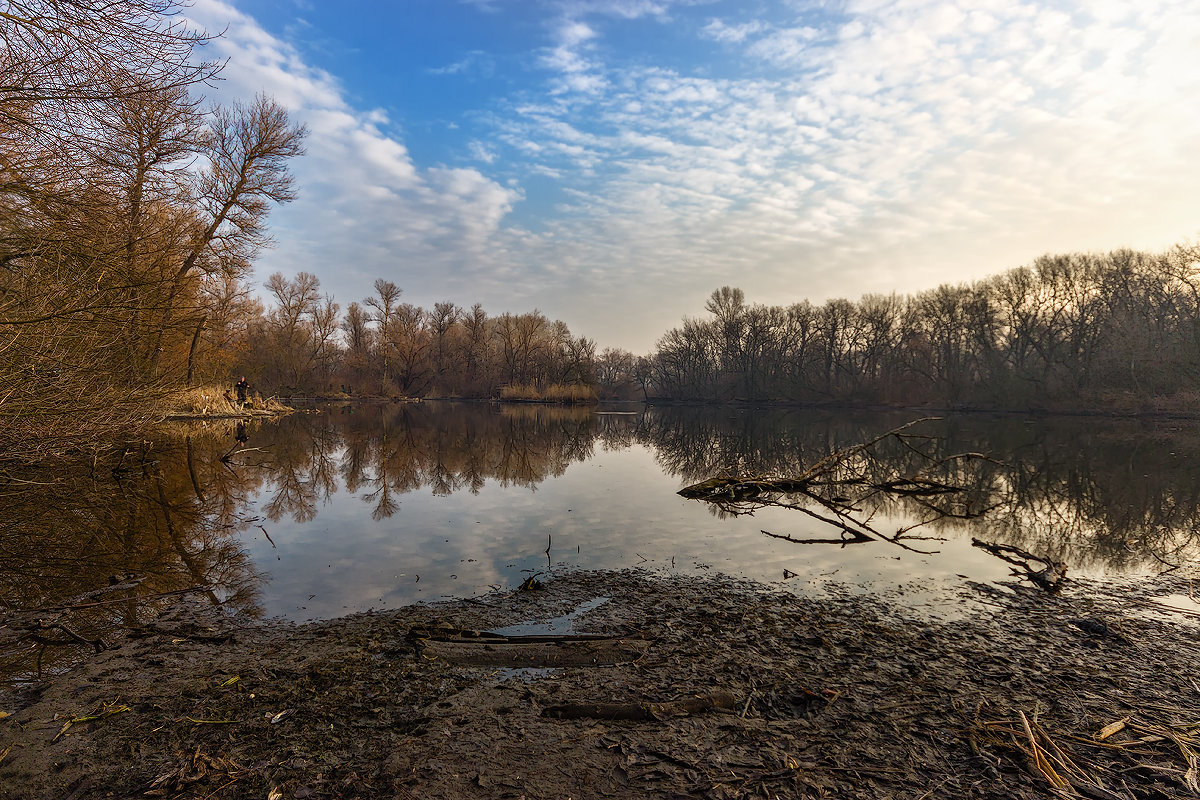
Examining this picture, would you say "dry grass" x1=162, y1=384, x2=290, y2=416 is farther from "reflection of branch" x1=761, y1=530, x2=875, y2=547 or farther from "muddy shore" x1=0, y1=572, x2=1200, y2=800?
"reflection of branch" x1=761, y1=530, x2=875, y2=547

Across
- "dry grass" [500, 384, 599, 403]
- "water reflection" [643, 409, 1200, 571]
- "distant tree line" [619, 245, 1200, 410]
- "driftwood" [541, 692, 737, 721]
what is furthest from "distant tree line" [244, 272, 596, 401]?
"driftwood" [541, 692, 737, 721]

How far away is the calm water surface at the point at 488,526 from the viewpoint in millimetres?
6301

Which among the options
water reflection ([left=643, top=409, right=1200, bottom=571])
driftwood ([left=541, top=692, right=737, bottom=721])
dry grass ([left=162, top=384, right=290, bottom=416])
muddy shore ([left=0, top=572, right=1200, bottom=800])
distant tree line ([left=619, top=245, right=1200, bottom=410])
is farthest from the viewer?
distant tree line ([left=619, top=245, right=1200, bottom=410])

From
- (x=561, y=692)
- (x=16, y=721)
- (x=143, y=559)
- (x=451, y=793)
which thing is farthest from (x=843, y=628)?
(x=143, y=559)

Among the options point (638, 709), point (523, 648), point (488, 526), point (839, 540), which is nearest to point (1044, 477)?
point (839, 540)

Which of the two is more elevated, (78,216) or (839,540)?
(78,216)

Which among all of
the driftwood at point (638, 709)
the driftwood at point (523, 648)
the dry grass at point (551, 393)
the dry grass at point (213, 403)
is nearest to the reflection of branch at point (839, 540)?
the driftwood at point (523, 648)

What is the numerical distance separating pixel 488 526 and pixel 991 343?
56.3 metres

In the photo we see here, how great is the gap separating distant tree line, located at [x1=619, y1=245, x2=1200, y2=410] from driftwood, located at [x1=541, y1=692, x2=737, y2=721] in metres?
49.7

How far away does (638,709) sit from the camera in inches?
139

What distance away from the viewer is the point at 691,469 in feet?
49.8

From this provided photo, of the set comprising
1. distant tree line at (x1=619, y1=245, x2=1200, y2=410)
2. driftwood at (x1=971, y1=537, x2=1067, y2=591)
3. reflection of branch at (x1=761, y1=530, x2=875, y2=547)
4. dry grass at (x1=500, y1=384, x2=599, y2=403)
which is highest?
distant tree line at (x1=619, y1=245, x2=1200, y2=410)

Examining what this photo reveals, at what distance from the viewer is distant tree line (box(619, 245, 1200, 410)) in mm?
38688

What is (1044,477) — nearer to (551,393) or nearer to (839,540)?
(839,540)
